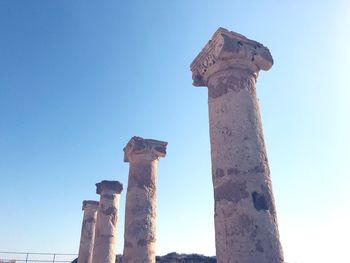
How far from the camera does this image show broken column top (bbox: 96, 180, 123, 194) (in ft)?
46.9

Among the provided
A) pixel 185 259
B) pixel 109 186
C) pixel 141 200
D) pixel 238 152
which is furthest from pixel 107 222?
pixel 238 152

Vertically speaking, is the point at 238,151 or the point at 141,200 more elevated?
the point at 141,200

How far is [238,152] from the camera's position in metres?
4.91

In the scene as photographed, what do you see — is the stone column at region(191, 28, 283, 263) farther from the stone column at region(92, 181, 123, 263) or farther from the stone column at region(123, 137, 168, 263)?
the stone column at region(92, 181, 123, 263)

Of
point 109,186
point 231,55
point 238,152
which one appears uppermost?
point 109,186

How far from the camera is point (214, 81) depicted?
5789 millimetres

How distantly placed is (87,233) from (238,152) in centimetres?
1386

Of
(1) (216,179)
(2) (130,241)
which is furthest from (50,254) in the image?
(1) (216,179)

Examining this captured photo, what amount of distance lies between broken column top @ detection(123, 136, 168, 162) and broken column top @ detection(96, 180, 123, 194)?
405 centimetres

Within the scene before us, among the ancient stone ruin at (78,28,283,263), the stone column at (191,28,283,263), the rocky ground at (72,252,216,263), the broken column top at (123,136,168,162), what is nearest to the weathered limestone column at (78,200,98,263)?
the rocky ground at (72,252,216,263)

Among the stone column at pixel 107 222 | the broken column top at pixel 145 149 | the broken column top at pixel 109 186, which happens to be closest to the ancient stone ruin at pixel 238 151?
the broken column top at pixel 145 149

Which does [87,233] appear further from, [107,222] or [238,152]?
[238,152]

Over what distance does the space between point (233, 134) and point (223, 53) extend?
154 centimetres

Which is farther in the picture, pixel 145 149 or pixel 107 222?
pixel 107 222
